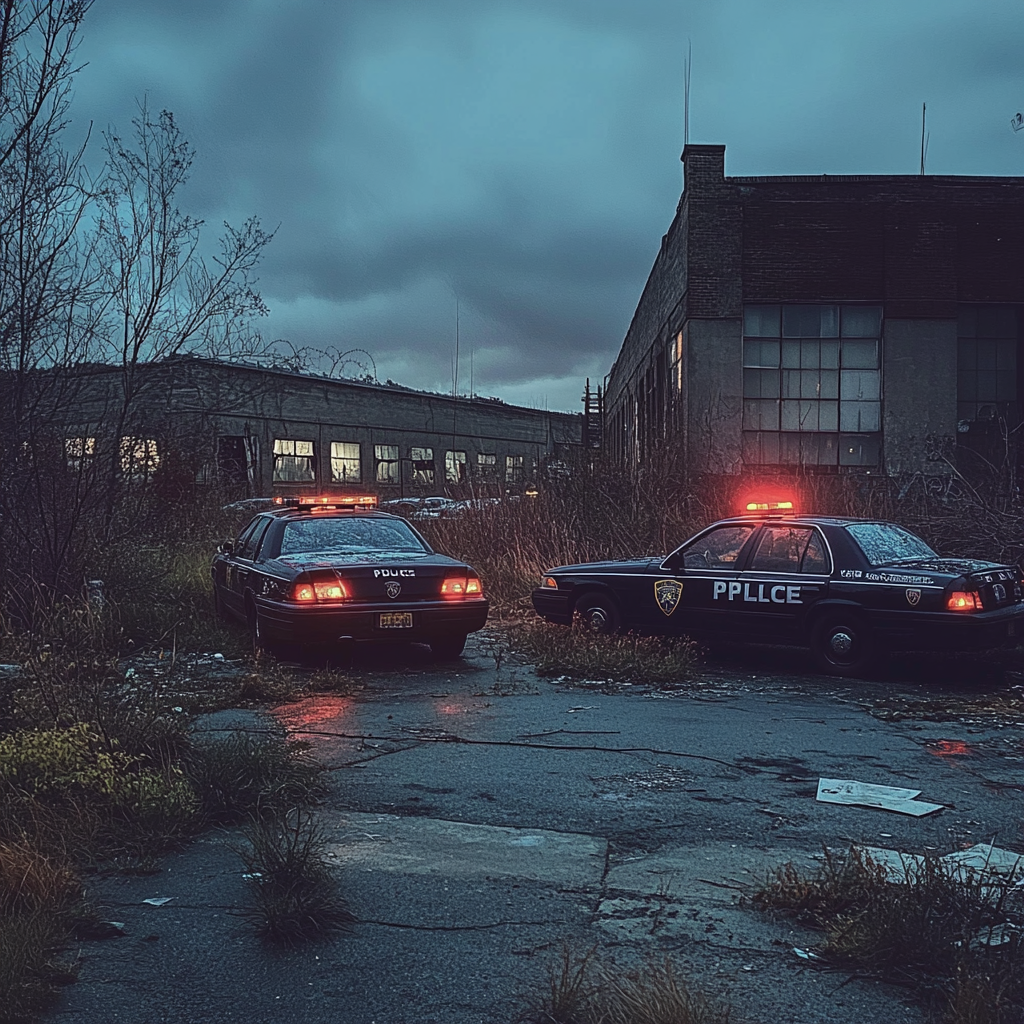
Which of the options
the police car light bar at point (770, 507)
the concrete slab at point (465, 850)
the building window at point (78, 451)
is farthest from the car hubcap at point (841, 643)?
the building window at point (78, 451)

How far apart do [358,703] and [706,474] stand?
408 inches

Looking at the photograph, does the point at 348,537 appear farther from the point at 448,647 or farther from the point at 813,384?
the point at 813,384

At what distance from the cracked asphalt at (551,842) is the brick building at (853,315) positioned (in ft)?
52.7

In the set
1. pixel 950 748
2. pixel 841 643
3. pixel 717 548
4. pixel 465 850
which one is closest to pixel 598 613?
pixel 717 548

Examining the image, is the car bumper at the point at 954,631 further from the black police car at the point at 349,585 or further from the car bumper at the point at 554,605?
the black police car at the point at 349,585

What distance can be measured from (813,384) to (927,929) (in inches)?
869

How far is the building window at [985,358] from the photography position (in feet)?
80.3

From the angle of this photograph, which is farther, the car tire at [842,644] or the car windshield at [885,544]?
the car windshield at [885,544]

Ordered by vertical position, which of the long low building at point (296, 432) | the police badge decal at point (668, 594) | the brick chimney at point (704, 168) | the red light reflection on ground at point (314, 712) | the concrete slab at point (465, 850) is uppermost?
the brick chimney at point (704, 168)

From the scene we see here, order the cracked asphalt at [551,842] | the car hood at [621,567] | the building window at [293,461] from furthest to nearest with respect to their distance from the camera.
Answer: the building window at [293,461]
the car hood at [621,567]
the cracked asphalt at [551,842]

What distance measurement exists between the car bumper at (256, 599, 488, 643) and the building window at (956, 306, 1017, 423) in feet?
58.6

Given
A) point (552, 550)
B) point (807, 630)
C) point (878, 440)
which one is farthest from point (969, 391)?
point (807, 630)

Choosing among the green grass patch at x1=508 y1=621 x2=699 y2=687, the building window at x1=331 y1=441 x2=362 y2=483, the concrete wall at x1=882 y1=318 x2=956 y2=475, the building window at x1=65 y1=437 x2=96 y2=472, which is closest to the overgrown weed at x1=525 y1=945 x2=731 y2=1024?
the green grass patch at x1=508 y1=621 x2=699 y2=687

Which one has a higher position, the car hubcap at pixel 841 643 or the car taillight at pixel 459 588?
the car taillight at pixel 459 588
